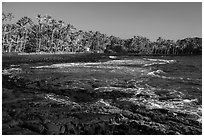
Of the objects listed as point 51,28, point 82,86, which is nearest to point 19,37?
point 51,28

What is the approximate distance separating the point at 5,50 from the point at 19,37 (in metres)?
6.63

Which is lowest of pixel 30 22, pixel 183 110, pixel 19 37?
pixel 183 110

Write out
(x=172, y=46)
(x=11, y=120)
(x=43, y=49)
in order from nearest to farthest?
(x=11, y=120) → (x=43, y=49) → (x=172, y=46)

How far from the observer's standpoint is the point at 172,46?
390ft

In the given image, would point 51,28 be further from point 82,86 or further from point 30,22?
point 82,86

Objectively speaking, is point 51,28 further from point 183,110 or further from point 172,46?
point 183,110

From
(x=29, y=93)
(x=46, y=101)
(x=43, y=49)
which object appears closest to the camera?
(x=46, y=101)

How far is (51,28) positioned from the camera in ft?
262

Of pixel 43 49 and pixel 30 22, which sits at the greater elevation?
pixel 30 22

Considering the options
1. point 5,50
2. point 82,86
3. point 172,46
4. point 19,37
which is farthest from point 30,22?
point 172,46

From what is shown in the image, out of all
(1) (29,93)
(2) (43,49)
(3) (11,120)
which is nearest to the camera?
(3) (11,120)

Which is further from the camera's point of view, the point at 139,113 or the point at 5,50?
the point at 5,50

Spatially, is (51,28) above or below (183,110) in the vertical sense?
above

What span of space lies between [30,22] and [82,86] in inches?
2511
